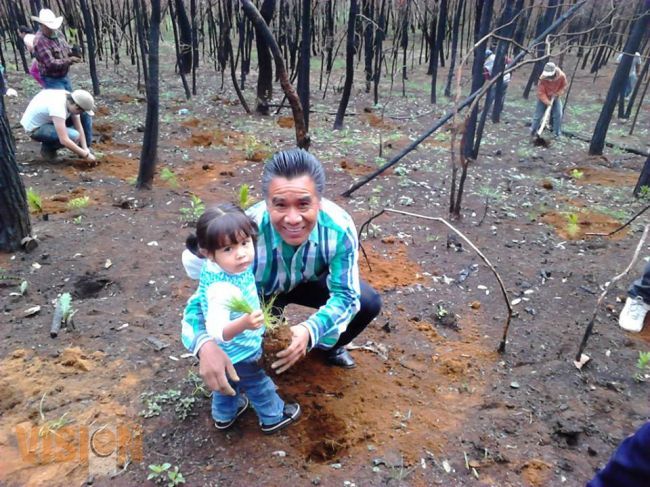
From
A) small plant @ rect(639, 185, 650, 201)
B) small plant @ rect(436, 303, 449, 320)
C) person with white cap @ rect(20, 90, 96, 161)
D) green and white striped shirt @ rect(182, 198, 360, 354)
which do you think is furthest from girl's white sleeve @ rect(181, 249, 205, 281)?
small plant @ rect(639, 185, 650, 201)

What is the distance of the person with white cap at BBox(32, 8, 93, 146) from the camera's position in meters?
5.66

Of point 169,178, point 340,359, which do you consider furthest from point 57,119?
point 340,359

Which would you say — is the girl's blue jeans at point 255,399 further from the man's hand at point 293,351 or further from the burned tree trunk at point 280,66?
the burned tree trunk at point 280,66

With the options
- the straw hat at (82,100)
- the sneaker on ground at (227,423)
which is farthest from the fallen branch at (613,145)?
the straw hat at (82,100)

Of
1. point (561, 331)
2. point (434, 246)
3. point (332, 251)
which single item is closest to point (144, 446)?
point (332, 251)

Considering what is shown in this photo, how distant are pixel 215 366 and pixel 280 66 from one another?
9.26 ft

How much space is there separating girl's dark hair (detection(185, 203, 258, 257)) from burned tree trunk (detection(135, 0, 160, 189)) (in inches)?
130

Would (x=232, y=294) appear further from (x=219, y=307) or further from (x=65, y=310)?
(x=65, y=310)

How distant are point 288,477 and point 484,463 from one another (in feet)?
2.72

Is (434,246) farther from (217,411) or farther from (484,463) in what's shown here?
(217,411)

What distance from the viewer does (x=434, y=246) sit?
400 cm

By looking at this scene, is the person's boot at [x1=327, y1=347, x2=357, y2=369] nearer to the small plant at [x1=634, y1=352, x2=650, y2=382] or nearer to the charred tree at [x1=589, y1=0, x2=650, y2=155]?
the small plant at [x1=634, y1=352, x2=650, y2=382]
